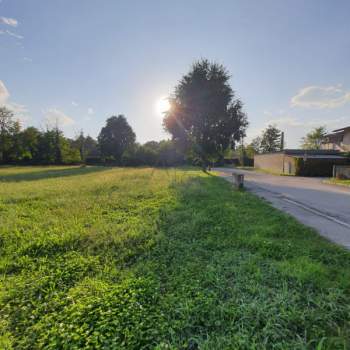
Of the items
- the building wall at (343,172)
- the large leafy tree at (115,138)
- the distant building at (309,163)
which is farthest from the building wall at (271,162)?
the large leafy tree at (115,138)

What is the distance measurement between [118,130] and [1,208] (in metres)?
41.0

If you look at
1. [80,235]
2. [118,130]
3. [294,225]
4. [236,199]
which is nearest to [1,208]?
[80,235]

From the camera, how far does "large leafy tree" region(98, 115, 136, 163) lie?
43.4 meters

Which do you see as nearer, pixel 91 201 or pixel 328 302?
pixel 328 302

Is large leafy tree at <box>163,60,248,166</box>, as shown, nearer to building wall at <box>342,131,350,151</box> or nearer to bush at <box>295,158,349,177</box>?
bush at <box>295,158,349,177</box>

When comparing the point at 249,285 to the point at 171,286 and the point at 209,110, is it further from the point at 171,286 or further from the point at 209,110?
the point at 209,110

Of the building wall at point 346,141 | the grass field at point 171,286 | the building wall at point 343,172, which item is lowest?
the grass field at point 171,286

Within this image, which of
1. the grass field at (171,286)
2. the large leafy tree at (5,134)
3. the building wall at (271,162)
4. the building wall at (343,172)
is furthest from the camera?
the large leafy tree at (5,134)

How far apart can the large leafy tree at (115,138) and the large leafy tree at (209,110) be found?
1067 inches

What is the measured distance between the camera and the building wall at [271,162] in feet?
73.2

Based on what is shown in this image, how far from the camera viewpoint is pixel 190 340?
1.64 metres

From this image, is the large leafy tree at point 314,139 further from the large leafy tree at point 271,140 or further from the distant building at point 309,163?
the distant building at point 309,163

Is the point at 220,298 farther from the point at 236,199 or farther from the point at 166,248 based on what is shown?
the point at 236,199

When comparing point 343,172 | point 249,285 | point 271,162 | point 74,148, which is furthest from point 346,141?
point 74,148
